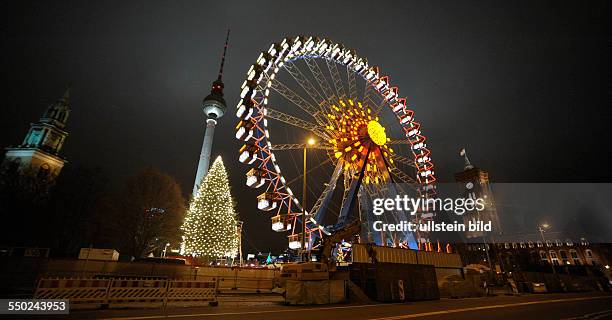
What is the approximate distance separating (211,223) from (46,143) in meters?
52.3

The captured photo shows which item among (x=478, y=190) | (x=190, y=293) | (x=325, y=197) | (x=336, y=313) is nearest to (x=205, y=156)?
(x=325, y=197)

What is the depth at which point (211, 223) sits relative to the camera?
32.1 m

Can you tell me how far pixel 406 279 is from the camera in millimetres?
15695

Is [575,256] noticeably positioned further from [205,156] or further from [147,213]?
[147,213]

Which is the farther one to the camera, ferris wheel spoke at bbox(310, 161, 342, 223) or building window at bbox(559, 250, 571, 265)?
building window at bbox(559, 250, 571, 265)

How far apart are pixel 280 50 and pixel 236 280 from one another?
2039cm

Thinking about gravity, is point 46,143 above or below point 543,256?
above

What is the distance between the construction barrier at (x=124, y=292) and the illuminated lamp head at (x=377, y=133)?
21124 mm

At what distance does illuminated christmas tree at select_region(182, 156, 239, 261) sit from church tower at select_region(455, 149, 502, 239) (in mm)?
130568

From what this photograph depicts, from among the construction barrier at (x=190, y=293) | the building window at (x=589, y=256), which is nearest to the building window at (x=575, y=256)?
the building window at (x=589, y=256)

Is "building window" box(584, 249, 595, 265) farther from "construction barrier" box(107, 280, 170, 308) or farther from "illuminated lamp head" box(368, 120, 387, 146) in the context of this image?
"construction barrier" box(107, 280, 170, 308)

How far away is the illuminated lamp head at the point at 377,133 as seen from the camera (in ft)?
93.8

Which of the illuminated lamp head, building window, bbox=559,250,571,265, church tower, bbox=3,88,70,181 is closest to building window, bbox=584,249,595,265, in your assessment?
building window, bbox=559,250,571,265

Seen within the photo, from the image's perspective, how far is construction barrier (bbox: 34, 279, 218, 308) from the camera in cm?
940
